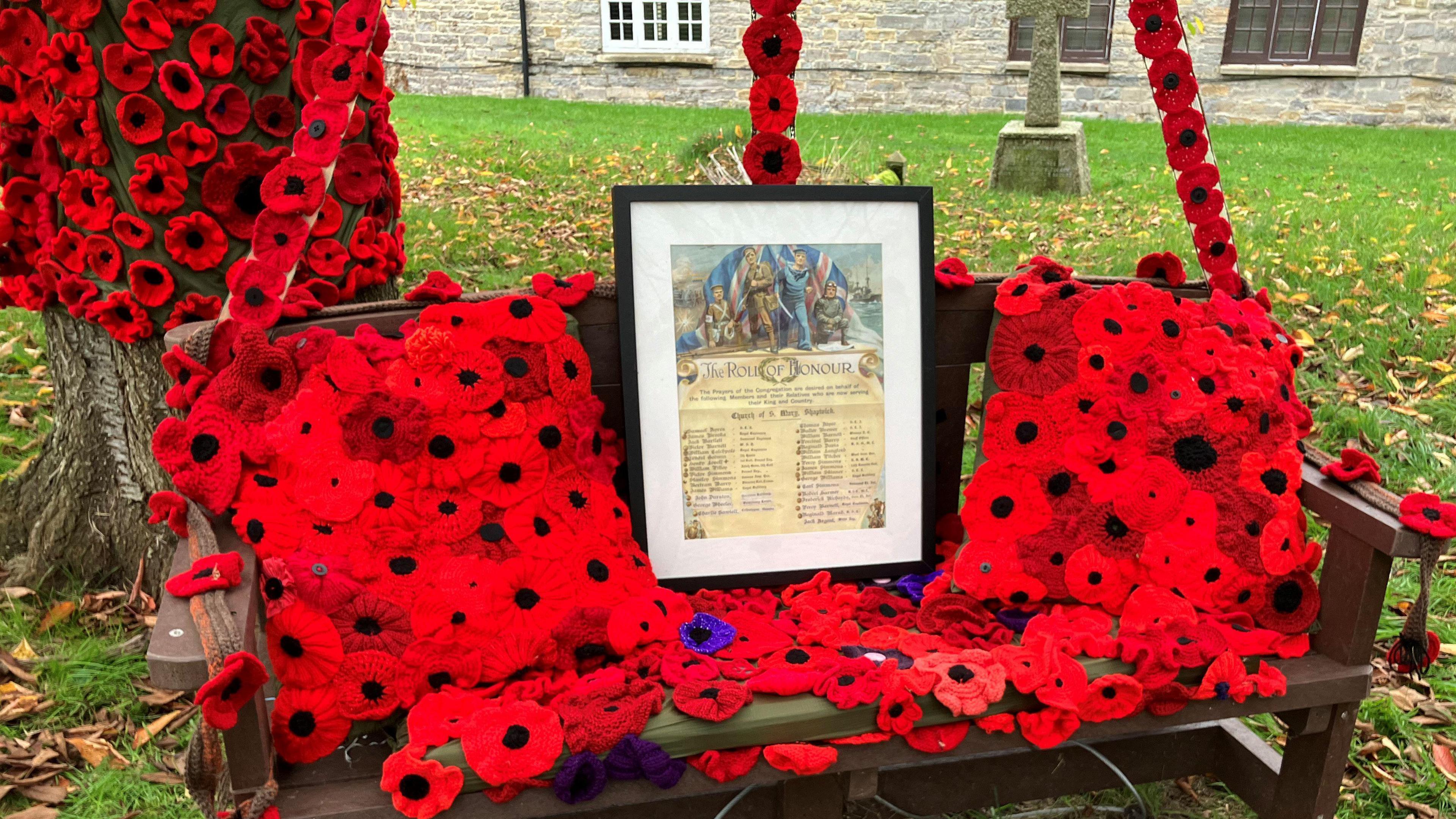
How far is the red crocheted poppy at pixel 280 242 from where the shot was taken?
1.75 meters

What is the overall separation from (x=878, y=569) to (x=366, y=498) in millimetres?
1045

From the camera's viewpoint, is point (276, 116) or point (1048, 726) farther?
point (276, 116)

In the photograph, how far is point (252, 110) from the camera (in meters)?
1.89

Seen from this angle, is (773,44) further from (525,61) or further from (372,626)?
(525,61)

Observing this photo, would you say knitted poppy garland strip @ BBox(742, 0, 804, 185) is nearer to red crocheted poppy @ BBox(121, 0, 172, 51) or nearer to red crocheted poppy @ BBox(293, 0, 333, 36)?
red crocheted poppy @ BBox(293, 0, 333, 36)

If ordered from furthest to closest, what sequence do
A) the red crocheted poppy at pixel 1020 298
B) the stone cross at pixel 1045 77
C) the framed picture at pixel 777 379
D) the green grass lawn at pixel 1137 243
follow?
the stone cross at pixel 1045 77, the green grass lawn at pixel 1137 243, the red crocheted poppy at pixel 1020 298, the framed picture at pixel 777 379

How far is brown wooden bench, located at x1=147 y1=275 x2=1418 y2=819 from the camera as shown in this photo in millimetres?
1428

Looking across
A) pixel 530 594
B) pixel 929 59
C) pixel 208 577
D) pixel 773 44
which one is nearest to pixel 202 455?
pixel 208 577

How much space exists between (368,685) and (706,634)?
0.58 m

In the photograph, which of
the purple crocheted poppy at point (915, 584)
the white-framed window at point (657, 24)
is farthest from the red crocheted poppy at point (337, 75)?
the white-framed window at point (657, 24)

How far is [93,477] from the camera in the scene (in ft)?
7.83

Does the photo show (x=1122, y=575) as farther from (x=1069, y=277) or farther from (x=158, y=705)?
(x=158, y=705)

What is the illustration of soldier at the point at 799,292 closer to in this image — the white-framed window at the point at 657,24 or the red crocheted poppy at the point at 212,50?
the red crocheted poppy at the point at 212,50

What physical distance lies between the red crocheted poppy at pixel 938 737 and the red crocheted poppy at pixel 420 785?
712mm
